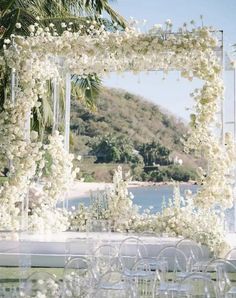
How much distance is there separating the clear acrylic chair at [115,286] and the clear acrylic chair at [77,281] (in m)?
→ 0.09

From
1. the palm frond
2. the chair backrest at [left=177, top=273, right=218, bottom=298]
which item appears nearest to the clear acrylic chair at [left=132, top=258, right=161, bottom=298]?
the chair backrest at [left=177, top=273, right=218, bottom=298]

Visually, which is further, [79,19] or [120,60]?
[79,19]

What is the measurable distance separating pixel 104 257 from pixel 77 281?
1.44 metres

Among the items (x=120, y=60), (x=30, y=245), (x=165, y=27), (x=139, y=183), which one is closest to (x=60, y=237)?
(x=30, y=245)

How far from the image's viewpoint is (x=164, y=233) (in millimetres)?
8133

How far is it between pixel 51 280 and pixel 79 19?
22.5 ft

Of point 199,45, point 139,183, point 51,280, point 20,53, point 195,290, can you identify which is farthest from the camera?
point 139,183

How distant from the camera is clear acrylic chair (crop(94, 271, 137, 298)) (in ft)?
14.6

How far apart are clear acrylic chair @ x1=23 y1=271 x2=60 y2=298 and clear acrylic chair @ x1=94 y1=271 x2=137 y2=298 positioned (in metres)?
0.47

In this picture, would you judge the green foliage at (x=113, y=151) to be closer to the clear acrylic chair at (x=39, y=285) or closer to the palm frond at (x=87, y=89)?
the palm frond at (x=87, y=89)

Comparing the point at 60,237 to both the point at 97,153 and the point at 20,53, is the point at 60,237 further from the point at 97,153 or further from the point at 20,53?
the point at 97,153

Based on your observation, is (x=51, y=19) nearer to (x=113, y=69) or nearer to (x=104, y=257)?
(x=113, y=69)

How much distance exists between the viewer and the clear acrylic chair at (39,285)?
3.85m

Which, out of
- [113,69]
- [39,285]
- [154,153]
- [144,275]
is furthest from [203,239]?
[154,153]
